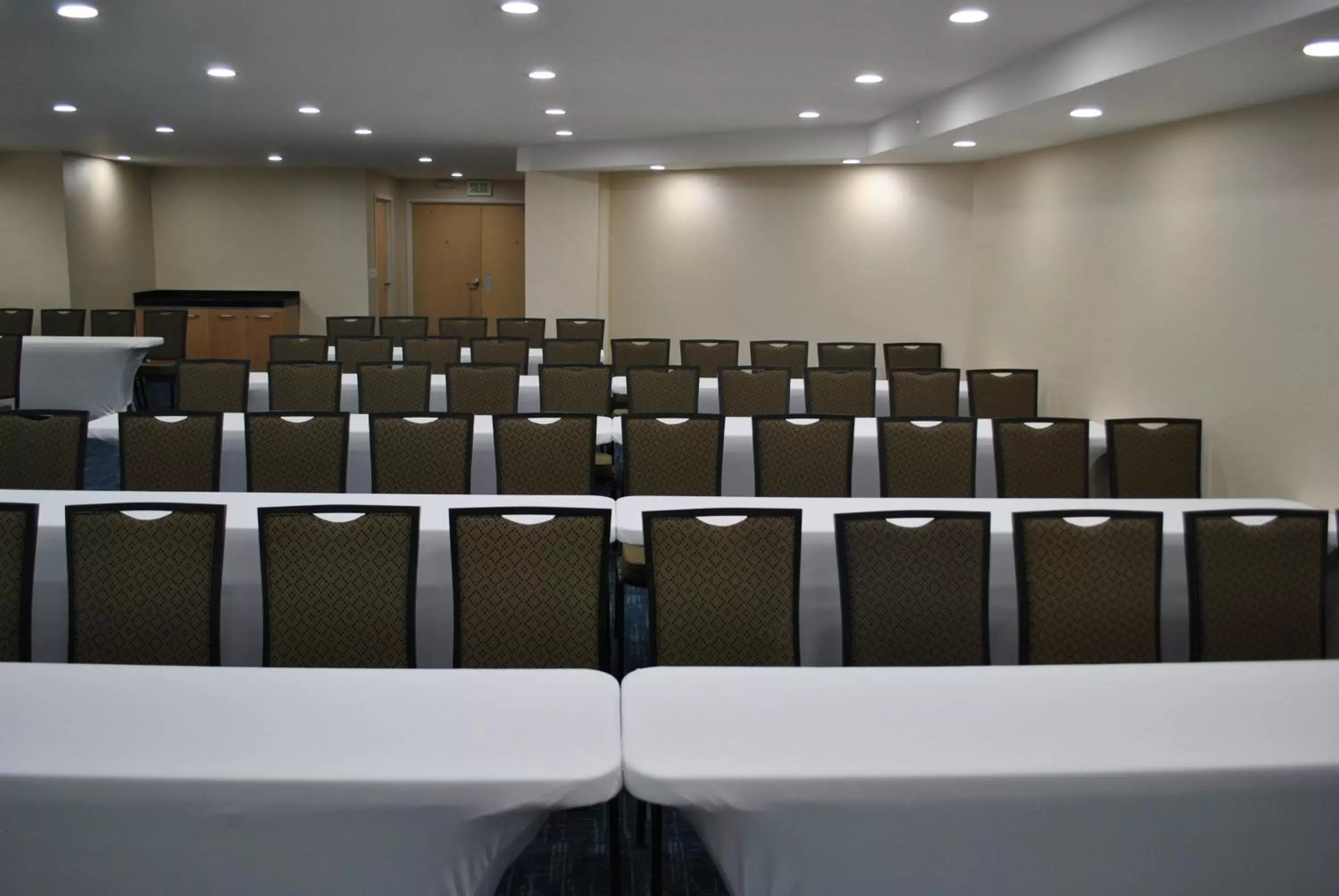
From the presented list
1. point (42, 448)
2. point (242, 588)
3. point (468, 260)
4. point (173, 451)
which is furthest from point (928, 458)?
point (468, 260)

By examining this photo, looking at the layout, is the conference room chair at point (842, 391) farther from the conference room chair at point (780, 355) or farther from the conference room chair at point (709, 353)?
the conference room chair at point (709, 353)

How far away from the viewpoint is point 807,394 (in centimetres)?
661

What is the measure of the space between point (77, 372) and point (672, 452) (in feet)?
18.2

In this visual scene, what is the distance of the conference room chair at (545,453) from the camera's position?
461cm

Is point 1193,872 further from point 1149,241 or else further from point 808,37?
point 1149,241

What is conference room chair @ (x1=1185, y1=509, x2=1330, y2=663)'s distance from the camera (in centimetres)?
314

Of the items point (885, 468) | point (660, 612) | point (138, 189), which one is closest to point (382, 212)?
point (138, 189)

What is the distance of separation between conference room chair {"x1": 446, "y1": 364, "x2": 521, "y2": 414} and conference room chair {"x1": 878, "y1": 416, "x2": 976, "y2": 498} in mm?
2536

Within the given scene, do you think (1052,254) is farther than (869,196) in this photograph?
No

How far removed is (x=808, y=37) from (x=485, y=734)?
4.62 metres

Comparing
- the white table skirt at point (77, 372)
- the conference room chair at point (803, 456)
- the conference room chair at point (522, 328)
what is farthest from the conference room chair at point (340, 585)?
the conference room chair at point (522, 328)

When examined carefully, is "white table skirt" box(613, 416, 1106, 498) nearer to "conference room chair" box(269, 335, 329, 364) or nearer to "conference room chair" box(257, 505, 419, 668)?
"conference room chair" box(257, 505, 419, 668)

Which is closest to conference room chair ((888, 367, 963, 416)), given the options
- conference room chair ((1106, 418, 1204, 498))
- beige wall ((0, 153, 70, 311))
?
conference room chair ((1106, 418, 1204, 498))

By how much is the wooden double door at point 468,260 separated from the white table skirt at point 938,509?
15.5 metres
